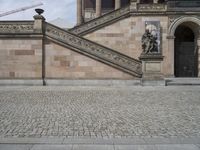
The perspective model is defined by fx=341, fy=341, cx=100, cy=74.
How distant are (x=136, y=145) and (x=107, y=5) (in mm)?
42496

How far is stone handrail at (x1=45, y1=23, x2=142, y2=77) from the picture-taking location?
72.5 feet

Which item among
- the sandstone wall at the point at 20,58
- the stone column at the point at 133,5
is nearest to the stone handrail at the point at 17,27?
the sandstone wall at the point at 20,58

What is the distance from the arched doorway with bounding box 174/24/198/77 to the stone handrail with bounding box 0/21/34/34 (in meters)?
16.0

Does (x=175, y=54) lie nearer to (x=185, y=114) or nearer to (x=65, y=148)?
(x=185, y=114)

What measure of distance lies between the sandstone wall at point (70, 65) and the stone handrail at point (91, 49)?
348 millimetres

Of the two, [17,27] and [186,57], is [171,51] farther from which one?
[17,27]

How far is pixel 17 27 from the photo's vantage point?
22.2 metres

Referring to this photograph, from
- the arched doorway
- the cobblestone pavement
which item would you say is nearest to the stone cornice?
the arched doorway

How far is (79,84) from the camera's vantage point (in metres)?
22.0

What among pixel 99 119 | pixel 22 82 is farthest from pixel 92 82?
pixel 99 119

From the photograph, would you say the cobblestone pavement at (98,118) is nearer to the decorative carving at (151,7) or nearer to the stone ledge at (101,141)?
the stone ledge at (101,141)

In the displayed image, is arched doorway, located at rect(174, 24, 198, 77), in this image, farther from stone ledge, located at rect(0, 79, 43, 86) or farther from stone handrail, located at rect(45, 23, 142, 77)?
stone ledge, located at rect(0, 79, 43, 86)

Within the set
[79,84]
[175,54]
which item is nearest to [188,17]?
[175,54]

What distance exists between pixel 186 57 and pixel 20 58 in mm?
17222
